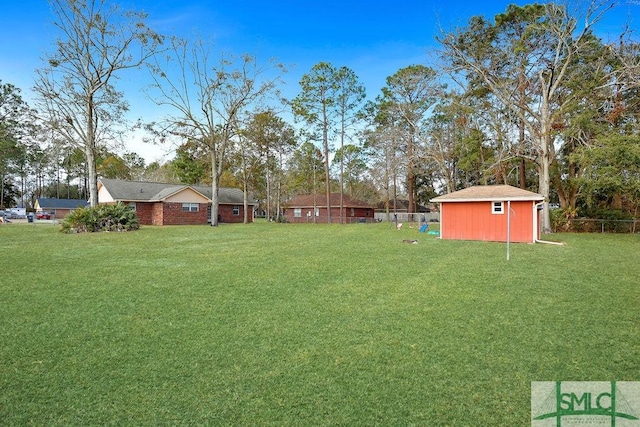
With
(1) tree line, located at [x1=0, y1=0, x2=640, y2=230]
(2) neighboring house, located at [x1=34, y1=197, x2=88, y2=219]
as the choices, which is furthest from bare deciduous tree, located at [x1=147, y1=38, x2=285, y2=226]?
(2) neighboring house, located at [x1=34, y1=197, x2=88, y2=219]

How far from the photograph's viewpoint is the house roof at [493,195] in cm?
1404

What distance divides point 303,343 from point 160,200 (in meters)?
27.1

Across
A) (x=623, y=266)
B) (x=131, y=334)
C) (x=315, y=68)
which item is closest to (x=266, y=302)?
(x=131, y=334)

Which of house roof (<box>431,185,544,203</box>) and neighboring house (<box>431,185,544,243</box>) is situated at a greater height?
house roof (<box>431,185,544,203</box>)

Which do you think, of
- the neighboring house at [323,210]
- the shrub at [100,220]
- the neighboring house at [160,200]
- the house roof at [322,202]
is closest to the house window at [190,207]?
the neighboring house at [160,200]

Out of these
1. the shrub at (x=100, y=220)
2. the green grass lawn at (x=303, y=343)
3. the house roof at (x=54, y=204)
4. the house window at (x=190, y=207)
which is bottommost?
the green grass lawn at (x=303, y=343)

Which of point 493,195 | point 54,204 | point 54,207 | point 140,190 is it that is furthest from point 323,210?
point 54,204

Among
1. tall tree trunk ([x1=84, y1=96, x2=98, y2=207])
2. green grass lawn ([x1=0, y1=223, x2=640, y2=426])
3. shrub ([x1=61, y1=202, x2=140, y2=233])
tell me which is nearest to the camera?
green grass lawn ([x1=0, y1=223, x2=640, y2=426])

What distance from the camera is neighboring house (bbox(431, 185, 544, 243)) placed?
1426cm

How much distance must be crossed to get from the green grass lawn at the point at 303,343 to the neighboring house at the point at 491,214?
676 cm

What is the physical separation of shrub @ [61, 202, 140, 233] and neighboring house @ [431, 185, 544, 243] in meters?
16.1

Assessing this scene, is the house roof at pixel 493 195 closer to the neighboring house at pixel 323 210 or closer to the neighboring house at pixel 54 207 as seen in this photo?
the neighboring house at pixel 323 210

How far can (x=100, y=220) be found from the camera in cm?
1838

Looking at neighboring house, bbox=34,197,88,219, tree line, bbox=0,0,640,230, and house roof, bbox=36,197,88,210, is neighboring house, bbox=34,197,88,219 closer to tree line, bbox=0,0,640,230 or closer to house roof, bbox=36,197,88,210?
house roof, bbox=36,197,88,210
